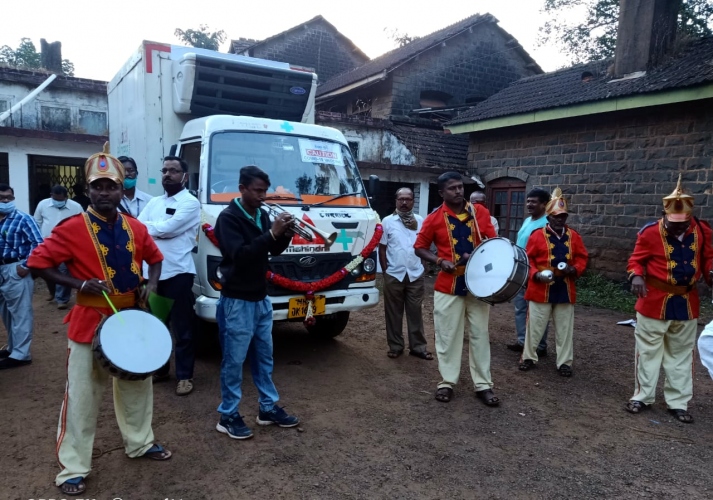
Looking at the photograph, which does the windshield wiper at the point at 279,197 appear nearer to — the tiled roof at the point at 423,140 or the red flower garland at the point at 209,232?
the red flower garland at the point at 209,232

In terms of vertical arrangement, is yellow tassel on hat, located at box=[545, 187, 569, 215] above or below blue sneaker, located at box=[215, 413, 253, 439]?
above

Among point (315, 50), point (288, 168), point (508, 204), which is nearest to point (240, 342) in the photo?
point (288, 168)

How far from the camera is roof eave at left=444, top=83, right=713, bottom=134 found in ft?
26.8

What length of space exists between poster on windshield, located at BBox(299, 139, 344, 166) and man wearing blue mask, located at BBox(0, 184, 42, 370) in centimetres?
274

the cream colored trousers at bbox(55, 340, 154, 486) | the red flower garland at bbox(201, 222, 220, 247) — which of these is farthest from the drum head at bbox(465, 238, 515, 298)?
the cream colored trousers at bbox(55, 340, 154, 486)

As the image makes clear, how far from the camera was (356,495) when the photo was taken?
2982 millimetres

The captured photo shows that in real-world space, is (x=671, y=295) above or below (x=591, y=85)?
below

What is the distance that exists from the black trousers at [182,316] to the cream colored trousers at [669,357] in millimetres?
3893

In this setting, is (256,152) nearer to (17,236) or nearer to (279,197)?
(279,197)

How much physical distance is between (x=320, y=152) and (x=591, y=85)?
309 inches

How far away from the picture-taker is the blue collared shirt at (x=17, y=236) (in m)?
4.82

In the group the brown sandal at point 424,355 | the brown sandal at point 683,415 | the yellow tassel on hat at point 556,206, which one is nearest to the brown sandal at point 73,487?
the brown sandal at point 424,355

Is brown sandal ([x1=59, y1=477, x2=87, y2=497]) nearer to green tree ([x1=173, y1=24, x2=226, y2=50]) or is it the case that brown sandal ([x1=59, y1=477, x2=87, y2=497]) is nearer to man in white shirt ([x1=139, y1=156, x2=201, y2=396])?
man in white shirt ([x1=139, y1=156, x2=201, y2=396])

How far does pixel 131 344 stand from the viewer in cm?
291
